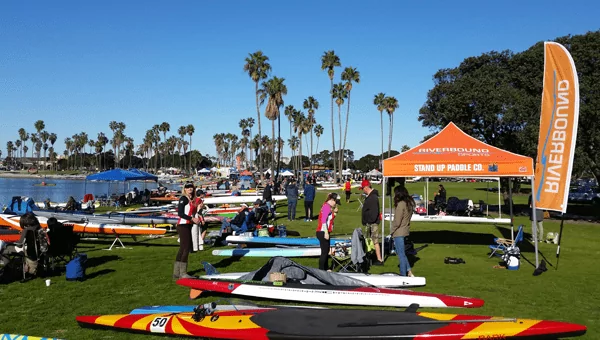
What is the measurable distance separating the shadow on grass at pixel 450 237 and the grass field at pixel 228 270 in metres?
0.23

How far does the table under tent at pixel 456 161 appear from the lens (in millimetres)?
11133

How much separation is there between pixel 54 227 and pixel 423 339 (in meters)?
8.52

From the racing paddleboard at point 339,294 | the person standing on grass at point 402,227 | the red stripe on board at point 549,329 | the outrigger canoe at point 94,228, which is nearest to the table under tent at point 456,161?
the person standing on grass at point 402,227

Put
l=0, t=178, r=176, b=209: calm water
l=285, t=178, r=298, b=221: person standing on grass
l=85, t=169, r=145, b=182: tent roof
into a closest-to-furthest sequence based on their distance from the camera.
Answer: l=285, t=178, r=298, b=221: person standing on grass, l=85, t=169, r=145, b=182: tent roof, l=0, t=178, r=176, b=209: calm water

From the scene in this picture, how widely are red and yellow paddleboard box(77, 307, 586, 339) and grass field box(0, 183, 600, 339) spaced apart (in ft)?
1.14

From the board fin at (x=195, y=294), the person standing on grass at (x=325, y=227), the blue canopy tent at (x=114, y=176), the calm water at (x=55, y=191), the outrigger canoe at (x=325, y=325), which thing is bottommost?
the calm water at (x=55, y=191)

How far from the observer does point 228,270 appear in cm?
1048

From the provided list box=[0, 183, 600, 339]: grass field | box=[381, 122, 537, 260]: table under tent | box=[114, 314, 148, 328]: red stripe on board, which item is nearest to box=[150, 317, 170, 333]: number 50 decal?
box=[0, 183, 600, 339]: grass field

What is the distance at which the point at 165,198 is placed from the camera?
101ft

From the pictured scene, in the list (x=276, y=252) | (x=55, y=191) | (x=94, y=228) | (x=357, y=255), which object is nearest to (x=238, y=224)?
(x=276, y=252)

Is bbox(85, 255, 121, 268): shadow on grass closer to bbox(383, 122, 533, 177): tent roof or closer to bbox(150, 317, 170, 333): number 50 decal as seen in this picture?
bbox(150, 317, 170, 333): number 50 decal

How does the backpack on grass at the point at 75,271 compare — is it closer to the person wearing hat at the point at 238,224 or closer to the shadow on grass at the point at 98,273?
the shadow on grass at the point at 98,273

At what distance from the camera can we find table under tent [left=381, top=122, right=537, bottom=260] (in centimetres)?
1113

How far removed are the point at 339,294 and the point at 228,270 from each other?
399cm
